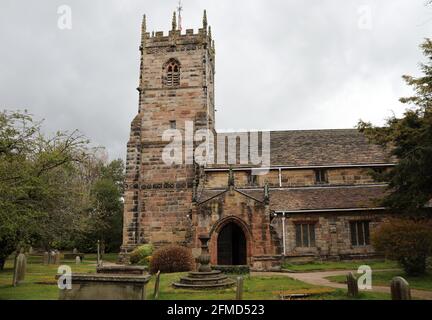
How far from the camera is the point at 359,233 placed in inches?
978

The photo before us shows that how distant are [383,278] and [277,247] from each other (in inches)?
245

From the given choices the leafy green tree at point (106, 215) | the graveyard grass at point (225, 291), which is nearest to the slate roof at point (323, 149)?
the graveyard grass at point (225, 291)

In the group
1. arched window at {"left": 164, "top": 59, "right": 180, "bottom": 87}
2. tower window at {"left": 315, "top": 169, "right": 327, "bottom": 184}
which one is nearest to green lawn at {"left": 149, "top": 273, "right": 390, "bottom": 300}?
tower window at {"left": 315, "top": 169, "right": 327, "bottom": 184}

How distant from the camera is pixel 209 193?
24.8 m

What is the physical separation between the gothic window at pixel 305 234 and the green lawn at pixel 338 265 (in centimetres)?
136

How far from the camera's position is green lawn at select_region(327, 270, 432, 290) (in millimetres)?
14274

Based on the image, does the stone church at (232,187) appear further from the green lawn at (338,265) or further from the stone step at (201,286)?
the stone step at (201,286)

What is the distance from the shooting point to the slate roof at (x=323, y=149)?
2819cm

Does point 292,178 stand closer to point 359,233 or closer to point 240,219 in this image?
point 359,233

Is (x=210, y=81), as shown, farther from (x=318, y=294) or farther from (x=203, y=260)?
(x=318, y=294)

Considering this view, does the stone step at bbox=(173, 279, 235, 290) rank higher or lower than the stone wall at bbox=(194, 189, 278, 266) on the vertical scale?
lower

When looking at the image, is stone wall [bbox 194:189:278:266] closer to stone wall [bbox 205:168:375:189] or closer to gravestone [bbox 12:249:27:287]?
stone wall [bbox 205:168:375:189]

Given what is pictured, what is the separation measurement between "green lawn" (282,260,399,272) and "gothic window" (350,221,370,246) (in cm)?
136
